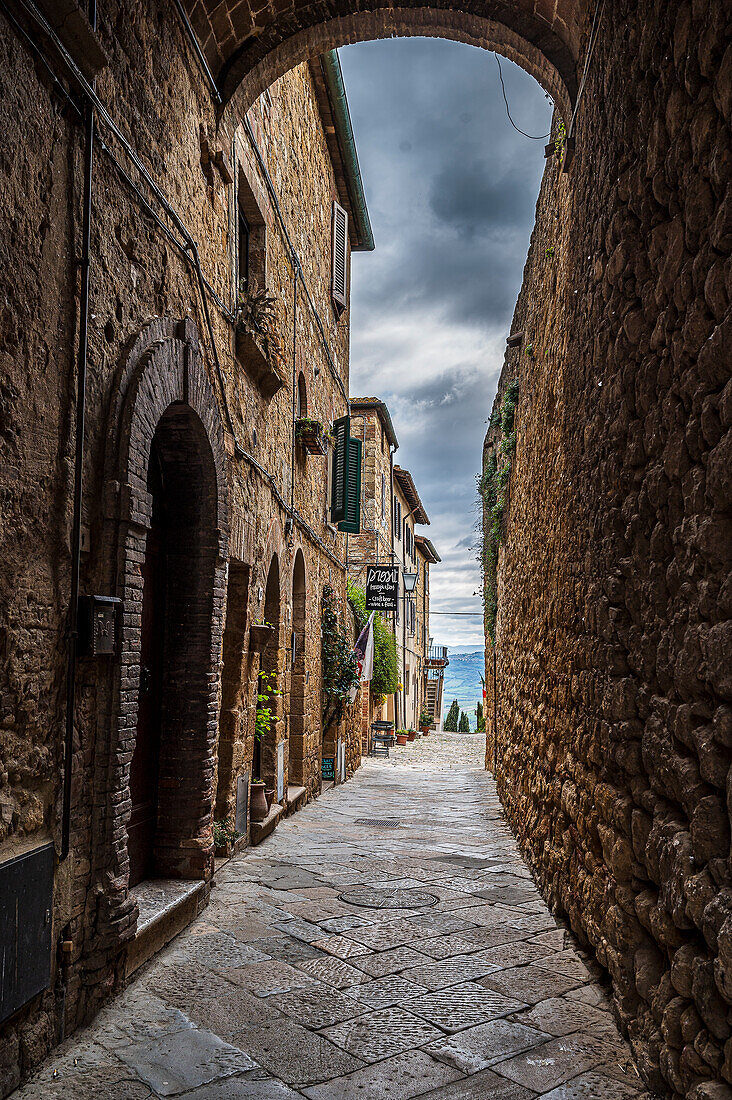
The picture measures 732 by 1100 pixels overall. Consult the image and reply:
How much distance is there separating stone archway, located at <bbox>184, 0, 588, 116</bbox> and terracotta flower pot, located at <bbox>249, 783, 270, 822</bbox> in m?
5.21

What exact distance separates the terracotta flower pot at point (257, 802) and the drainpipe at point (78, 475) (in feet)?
12.3

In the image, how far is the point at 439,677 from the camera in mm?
38406

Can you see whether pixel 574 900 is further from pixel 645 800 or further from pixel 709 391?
pixel 709 391

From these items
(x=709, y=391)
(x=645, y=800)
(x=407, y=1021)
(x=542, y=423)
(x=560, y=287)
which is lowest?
(x=407, y=1021)

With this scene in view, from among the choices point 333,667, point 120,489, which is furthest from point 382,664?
point 120,489

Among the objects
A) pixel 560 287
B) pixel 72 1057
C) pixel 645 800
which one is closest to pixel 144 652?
pixel 72 1057

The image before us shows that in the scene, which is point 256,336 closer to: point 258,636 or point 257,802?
point 258,636

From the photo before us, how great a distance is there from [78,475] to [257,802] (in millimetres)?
4364

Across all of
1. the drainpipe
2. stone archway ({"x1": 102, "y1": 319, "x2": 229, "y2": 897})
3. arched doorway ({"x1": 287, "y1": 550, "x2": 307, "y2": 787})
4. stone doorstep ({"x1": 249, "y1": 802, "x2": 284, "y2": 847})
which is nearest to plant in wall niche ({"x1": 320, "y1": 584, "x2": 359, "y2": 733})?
arched doorway ({"x1": 287, "y1": 550, "x2": 307, "y2": 787})

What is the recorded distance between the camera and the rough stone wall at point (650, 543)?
2.16m

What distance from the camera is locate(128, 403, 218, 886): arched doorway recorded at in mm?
4855

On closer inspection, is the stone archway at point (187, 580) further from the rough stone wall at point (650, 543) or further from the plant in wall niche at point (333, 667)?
the plant in wall niche at point (333, 667)

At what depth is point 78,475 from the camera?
3234 millimetres

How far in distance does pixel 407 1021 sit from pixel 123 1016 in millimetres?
1141
